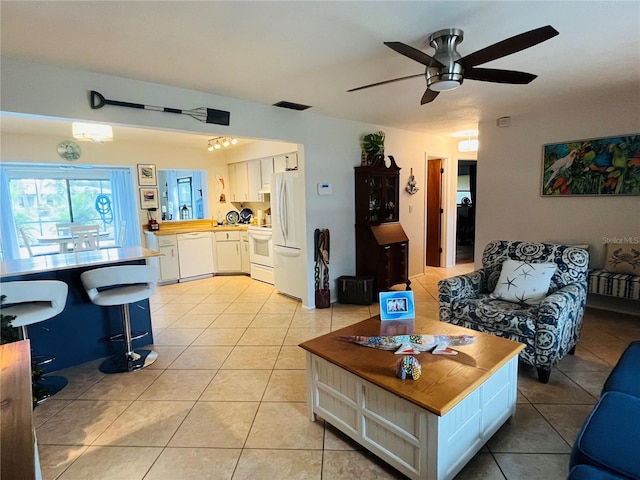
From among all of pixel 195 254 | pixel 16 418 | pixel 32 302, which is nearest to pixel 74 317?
pixel 32 302

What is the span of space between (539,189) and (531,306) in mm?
2238

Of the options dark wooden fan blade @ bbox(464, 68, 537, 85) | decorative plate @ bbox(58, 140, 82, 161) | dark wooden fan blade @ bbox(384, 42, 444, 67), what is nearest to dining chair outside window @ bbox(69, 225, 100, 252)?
decorative plate @ bbox(58, 140, 82, 161)

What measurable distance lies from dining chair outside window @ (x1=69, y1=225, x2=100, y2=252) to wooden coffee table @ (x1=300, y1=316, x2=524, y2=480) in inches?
155

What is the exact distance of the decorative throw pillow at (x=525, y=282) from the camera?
8.87ft

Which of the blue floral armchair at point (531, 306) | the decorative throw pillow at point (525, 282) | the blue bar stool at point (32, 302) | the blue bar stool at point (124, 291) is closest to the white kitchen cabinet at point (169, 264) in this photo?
the blue bar stool at point (124, 291)

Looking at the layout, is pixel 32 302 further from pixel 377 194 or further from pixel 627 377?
pixel 377 194

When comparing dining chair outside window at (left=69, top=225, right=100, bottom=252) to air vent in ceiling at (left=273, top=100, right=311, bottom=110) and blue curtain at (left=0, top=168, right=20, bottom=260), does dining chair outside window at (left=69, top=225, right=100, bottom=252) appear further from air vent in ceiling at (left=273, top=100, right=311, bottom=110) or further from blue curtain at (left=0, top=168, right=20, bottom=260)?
air vent in ceiling at (left=273, top=100, right=311, bottom=110)

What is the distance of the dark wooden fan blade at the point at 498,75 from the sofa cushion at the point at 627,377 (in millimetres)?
1614

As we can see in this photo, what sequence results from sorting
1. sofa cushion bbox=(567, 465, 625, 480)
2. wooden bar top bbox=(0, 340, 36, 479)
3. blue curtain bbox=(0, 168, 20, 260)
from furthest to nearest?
blue curtain bbox=(0, 168, 20, 260)
sofa cushion bbox=(567, 465, 625, 480)
wooden bar top bbox=(0, 340, 36, 479)

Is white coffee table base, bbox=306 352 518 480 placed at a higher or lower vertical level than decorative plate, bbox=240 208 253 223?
lower

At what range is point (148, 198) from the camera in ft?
18.8

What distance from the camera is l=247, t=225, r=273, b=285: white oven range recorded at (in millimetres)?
5402

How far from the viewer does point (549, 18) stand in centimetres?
190

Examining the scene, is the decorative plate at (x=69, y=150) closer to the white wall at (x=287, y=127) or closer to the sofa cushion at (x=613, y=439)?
the white wall at (x=287, y=127)
